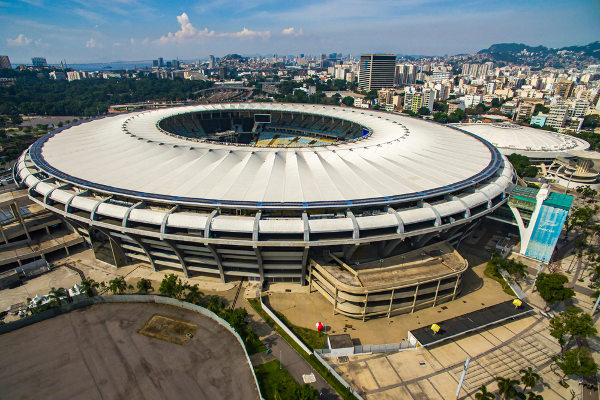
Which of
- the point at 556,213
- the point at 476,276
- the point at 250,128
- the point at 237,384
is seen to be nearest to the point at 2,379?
the point at 237,384

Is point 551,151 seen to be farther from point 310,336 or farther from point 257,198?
point 310,336

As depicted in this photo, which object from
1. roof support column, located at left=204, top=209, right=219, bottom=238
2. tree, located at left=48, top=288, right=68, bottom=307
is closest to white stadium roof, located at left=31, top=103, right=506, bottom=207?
roof support column, located at left=204, top=209, right=219, bottom=238

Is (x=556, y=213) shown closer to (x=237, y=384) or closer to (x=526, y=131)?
(x=237, y=384)

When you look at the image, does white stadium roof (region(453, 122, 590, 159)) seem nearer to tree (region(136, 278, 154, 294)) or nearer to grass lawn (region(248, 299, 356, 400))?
grass lawn (region(248, 299, 356, 400))

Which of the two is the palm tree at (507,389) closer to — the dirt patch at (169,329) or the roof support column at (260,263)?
the roof support column at (260,263)

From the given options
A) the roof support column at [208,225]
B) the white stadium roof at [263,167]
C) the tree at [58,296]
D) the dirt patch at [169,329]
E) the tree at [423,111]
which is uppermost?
the white stadium roof at [263,167]

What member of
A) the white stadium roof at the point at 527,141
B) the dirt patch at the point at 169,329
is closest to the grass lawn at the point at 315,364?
the dirt patch at the point at 169,329

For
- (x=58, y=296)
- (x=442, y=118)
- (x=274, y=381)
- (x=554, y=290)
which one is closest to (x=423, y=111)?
(x=442, y=118)
